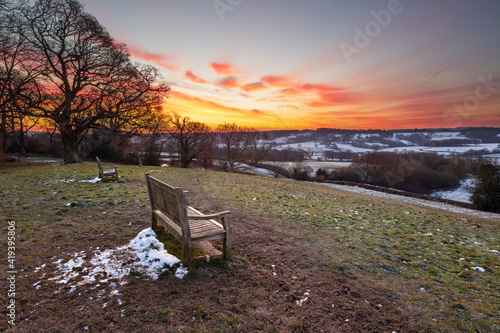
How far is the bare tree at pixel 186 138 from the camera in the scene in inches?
1383

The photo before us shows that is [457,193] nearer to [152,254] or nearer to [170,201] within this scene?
[170,201]

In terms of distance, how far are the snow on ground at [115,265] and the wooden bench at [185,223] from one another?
0.43 metres

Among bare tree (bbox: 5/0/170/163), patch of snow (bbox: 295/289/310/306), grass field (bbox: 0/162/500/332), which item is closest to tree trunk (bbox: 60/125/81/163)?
bare tree (bbox: 5/0/170/163)

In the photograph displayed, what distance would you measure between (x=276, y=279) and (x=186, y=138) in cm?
3349

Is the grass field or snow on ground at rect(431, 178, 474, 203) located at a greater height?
the grass field

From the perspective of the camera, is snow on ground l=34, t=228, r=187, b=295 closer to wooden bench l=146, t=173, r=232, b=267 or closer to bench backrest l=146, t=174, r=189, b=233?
wooden bench l=146, t=173, r=232, b=267

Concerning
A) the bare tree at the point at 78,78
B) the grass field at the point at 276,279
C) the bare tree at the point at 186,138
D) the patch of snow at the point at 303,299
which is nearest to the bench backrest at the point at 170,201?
the grass field at the point at 276,279

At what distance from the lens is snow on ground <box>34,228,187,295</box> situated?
11.8ft

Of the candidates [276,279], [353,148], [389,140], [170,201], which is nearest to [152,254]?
[170,201]

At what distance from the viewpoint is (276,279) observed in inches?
155

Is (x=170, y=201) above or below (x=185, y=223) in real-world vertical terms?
above

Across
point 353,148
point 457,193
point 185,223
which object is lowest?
point 457,193

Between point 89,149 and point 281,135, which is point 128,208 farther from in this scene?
point 281,135

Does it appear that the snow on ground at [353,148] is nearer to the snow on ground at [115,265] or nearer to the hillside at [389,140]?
the hillside at [389,140]
